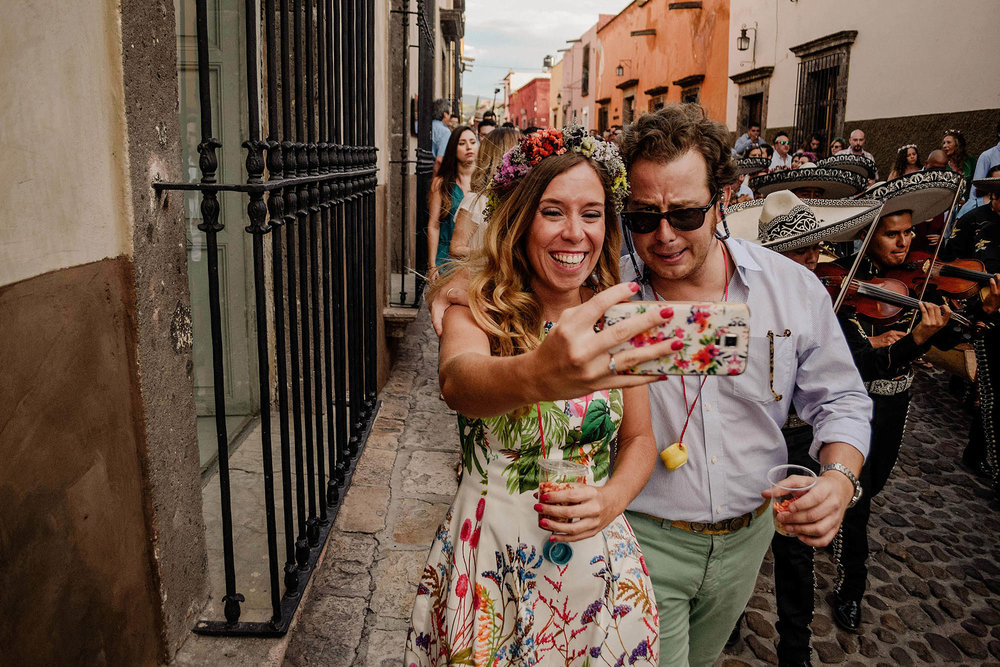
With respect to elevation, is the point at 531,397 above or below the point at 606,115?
below

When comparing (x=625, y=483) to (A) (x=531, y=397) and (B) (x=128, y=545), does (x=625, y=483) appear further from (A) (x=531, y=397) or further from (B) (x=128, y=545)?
(B) (x=128, y=545)

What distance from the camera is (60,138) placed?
1719 mm

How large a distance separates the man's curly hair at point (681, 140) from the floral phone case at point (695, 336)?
2.82 feet

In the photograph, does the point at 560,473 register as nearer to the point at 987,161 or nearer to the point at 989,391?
the point at 989,391

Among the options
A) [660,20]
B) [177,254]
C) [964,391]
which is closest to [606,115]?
[660,20]

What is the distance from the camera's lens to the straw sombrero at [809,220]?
327 centimetres

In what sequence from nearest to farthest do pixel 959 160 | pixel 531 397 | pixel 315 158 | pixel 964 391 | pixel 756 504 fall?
1. pixel 531 397
2. pixel 756 504
3. pixel 315 158
4. pixel 964 391
5. pixel 959 160

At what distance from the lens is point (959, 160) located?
30.0 feet

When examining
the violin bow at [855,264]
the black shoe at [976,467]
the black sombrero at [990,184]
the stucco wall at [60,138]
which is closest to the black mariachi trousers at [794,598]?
the violin bow at [855,264]

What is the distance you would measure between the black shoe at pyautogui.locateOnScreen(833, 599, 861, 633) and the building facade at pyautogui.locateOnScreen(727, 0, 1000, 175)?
27.0ft

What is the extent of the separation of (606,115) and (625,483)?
34289mm

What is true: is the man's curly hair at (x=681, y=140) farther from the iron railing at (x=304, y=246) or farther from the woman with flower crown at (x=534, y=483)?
the iron railing at (x=304, y=246)

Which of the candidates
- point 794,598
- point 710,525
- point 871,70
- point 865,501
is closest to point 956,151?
point 871,70

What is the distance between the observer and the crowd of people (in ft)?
5.42
